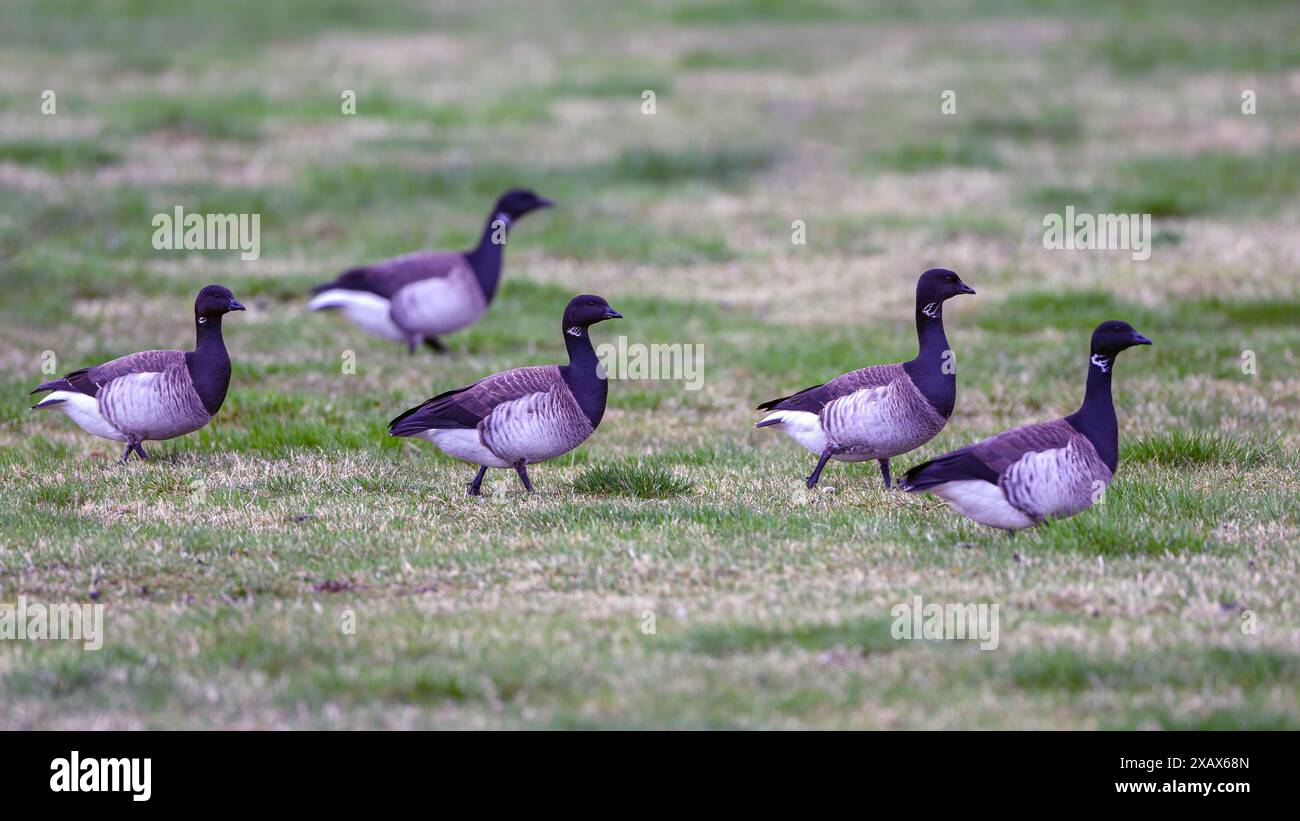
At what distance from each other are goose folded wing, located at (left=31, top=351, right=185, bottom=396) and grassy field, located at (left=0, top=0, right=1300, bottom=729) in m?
0.61

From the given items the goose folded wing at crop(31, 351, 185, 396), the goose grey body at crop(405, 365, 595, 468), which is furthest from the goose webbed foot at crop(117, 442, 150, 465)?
the goose grey body at crop(405, 365, 595, 468)

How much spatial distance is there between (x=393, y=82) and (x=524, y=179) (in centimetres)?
779

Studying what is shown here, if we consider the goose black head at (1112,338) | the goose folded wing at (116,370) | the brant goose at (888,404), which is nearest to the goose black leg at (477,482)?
the brant goose at (888,404)

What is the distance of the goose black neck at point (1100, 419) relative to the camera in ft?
31.3

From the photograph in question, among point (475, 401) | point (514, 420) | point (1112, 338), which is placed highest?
point (1112, 338)

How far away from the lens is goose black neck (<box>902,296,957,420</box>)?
1050 cm

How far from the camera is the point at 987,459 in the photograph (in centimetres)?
915

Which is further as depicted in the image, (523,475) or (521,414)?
(523,475)

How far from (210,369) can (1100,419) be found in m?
6.72

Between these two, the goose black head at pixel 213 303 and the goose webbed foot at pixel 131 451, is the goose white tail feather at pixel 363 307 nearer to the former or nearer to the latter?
the goose black head at pixel 213 303

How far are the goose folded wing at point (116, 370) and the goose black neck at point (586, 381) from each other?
3.24 meters

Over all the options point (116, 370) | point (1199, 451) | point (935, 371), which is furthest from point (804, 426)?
point (116, 370)

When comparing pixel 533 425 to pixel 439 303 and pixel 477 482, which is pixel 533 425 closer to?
pixel 477 482

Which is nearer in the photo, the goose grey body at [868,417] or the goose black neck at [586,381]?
the goose grey body at [868,417]
